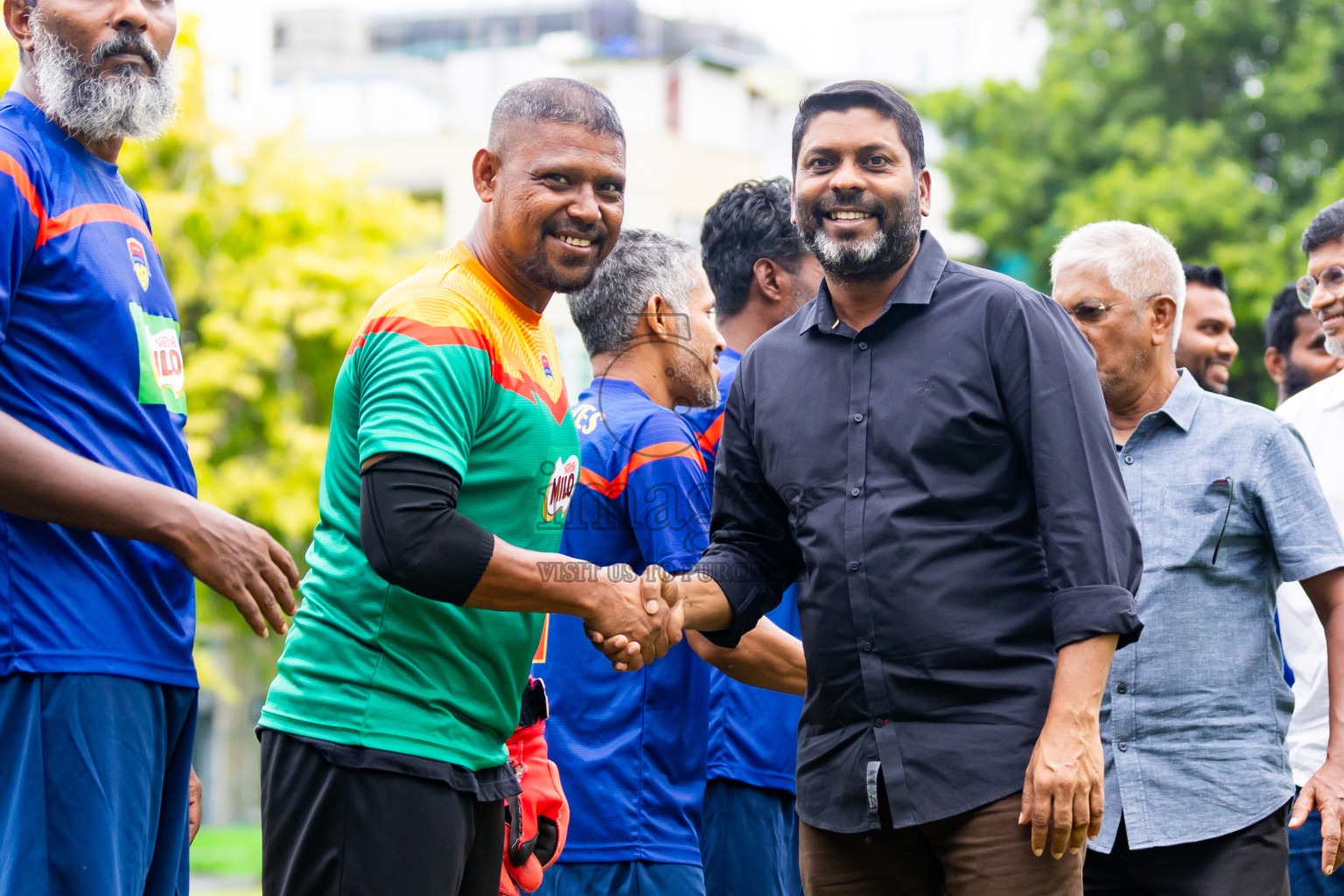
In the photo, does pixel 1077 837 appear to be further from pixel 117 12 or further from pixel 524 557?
pixel 117 12

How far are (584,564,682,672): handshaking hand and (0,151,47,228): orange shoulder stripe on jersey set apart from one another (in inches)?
58.0

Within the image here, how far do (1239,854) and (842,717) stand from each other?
1409mm

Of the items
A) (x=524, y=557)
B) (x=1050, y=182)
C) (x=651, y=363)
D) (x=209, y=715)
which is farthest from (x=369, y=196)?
(x=524, y=557)

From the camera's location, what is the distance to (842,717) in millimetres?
3318

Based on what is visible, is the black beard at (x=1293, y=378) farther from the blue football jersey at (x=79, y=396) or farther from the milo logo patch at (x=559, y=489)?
the blue football jersey at (x=79, y=396)

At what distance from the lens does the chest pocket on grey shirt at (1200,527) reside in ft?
13.3

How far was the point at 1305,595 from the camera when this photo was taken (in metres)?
5.18

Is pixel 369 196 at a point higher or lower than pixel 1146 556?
higher

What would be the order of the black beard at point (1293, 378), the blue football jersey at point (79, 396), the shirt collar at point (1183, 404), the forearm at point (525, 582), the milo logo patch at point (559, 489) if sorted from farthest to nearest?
the black beard at point (1293, 378), the shirt collar at point (1183, 404), the milo logo patch at point (559, 489), the forearm at point (525, 582), the blue football jersey at point (79, 396)

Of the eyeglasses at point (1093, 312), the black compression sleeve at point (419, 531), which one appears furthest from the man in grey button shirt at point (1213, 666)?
the black compression sleeve at point (419, 531)

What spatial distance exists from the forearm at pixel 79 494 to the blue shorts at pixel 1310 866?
401 centimetres

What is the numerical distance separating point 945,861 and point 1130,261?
86.5 inches

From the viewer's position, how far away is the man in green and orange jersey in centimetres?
295

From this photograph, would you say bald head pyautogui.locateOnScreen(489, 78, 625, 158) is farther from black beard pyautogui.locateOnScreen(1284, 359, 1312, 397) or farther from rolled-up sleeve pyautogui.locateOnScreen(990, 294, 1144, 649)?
black beard pyautogui.locateOnScreen(1284, 359, 1312, 397)
